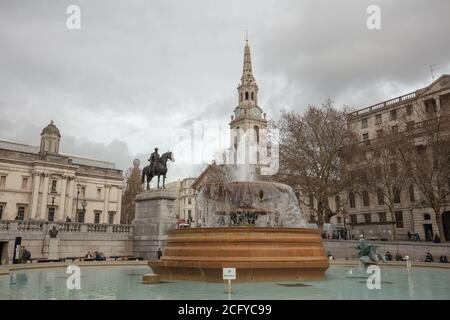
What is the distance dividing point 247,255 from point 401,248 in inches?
793

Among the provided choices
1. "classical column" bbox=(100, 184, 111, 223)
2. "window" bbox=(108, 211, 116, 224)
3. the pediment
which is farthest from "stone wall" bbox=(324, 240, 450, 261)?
"window" bbox=(108, 211, 116, 224)

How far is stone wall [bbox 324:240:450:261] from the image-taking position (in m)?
24.8

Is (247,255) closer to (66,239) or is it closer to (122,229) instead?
(66,239)

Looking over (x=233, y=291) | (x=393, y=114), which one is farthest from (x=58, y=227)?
(x=393, y=114)

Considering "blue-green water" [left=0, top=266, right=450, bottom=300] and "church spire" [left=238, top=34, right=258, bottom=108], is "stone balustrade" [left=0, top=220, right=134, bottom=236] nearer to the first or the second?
"blue-green water" [left=0, top=266, right=450, bottom=300]

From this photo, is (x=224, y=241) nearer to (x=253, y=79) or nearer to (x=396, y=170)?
(x=396, y=170)

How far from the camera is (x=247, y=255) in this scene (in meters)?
11.1

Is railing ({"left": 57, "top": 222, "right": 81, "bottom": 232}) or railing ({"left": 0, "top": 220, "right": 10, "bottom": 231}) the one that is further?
railing ({"left": 57, "top": 222, "right": 81, "bottom": 232})

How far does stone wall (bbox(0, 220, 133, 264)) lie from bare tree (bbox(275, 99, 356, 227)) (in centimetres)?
1734

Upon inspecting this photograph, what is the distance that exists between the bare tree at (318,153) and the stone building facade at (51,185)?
31432 millimetres

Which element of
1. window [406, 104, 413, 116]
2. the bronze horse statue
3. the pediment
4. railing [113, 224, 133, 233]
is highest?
the pediment

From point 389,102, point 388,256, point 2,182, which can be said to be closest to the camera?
point 388,256

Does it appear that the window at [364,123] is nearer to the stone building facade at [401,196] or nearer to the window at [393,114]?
the stone building facade at [401,196]

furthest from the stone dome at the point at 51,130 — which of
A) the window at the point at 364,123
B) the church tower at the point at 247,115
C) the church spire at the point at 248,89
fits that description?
the window at the point at 364,123
